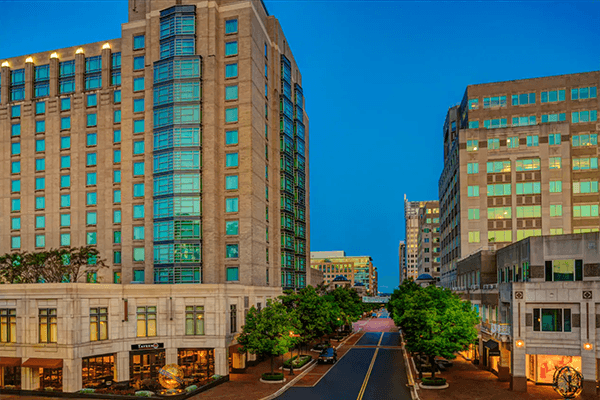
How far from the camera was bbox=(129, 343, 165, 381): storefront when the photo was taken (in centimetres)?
5206

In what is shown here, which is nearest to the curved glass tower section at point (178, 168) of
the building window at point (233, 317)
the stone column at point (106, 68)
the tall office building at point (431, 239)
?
the stone column at point (106, 68)

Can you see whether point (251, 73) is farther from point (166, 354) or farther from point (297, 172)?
point (166, 354)

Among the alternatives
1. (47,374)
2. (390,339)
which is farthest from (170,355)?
(390,339)

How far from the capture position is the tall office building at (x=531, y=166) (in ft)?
268

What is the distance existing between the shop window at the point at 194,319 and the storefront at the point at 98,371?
7809mm

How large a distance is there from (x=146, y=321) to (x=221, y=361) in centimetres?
865

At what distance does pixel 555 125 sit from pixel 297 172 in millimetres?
42304

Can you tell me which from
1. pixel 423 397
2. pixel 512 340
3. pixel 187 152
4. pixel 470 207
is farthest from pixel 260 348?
pixel 470 207

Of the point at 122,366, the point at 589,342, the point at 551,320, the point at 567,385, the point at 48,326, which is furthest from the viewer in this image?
the point at 122,366

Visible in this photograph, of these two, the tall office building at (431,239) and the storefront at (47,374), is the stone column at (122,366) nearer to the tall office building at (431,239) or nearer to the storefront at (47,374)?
the storefront at (47,374)

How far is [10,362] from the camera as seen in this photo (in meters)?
46.8

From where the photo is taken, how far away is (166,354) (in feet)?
176

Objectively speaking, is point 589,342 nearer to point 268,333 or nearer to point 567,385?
point 567,385

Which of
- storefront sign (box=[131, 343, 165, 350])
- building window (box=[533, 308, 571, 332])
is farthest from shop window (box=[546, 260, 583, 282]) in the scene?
storefront sign (box=[131, 343, 165, 350])
